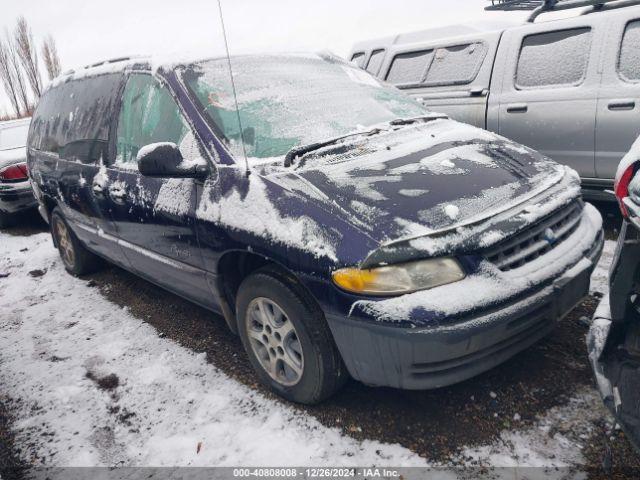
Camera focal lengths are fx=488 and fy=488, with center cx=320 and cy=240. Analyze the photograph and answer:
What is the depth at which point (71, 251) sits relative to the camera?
4699 mm

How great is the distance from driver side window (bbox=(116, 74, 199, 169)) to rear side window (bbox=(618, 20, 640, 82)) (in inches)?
142

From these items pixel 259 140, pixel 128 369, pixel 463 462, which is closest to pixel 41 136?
pixel 128 369

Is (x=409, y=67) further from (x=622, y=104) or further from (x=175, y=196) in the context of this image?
(x=175, y=196)

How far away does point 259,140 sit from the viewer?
2.55 meters

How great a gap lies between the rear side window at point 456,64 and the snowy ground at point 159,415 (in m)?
2.38

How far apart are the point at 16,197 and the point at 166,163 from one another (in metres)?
5.44

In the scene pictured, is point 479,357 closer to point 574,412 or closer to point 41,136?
point 574,412

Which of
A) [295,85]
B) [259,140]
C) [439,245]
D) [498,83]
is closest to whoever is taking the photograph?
[439,245]

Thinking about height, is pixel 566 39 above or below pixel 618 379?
above

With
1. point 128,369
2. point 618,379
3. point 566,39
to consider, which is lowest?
point 128,369

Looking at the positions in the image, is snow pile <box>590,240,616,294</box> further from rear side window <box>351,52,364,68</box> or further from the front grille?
rear side window <box>351,52,364,68</box>

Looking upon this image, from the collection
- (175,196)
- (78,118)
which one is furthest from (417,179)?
(78,118)

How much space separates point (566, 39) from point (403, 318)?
386 centimetres

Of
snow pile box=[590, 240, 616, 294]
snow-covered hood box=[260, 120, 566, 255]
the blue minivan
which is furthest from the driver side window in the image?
snow pile box=[590, 240, 616, 294]
